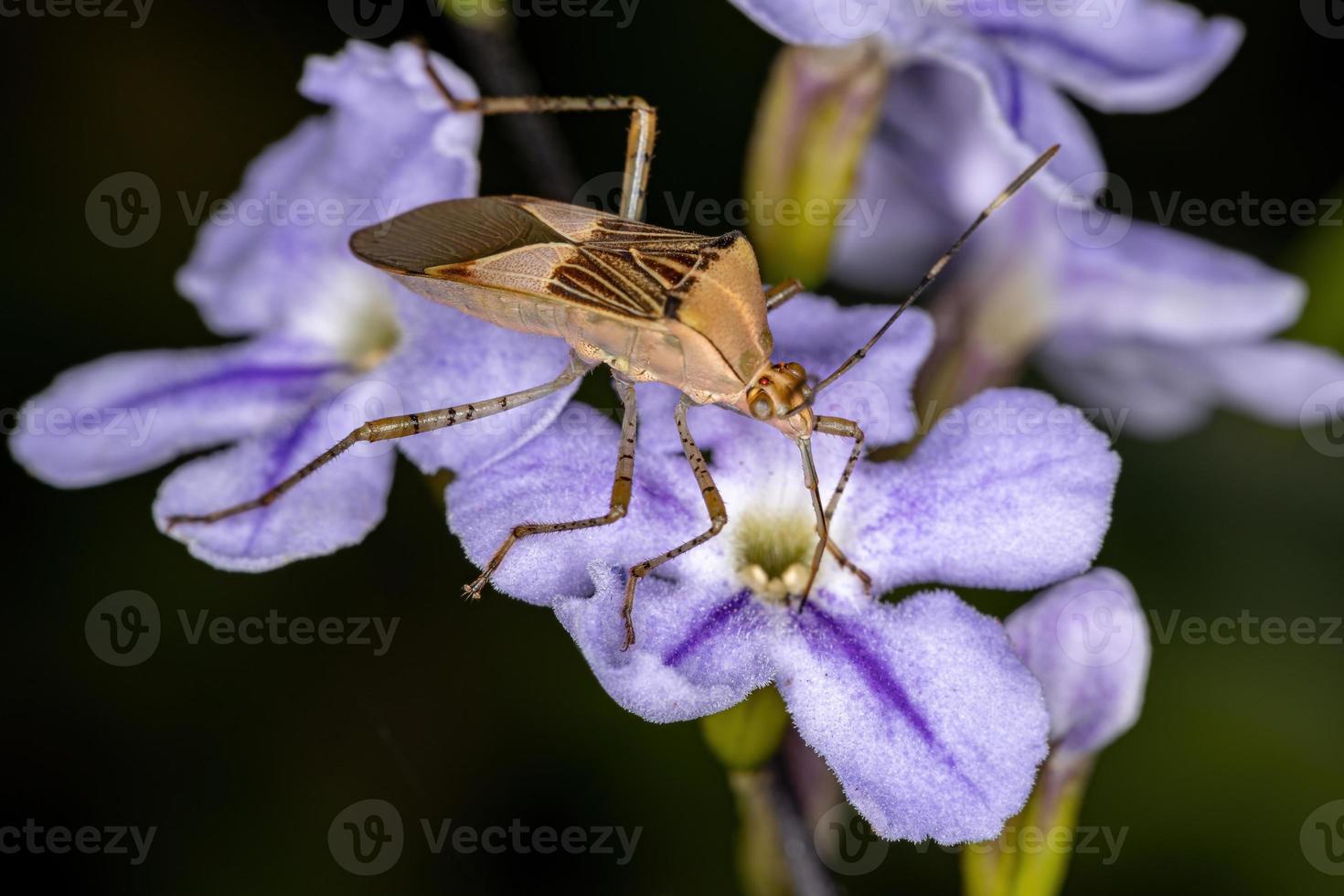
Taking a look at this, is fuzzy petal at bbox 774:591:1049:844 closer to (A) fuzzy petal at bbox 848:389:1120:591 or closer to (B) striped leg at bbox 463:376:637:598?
(A) fuzzy petal at bbox 848:389:1120:591

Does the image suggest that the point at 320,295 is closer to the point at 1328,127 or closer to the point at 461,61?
the point at 461,61

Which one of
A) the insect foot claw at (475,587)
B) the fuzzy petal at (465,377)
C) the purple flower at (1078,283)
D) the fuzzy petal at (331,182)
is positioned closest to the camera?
the insect foot claw at (475,587)

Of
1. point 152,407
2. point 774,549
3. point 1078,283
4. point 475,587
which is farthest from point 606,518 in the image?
point 1078,283

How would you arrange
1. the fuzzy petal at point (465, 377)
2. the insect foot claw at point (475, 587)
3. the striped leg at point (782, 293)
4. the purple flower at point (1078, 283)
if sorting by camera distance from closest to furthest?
the insect foot claw at point (475, 587) < the fuzzy petal at point (465, 377) < the striped leg at point (782, 293) < the purple flower at point (1078, 283)

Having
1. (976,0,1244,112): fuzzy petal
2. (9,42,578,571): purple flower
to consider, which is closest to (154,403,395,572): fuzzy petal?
(9,42,578,571): purple flower

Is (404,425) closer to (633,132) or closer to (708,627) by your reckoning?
(708,627)

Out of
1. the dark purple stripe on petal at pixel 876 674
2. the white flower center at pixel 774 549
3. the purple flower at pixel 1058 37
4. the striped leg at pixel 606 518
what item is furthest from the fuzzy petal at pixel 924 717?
the purple flower at pixel 1058 37

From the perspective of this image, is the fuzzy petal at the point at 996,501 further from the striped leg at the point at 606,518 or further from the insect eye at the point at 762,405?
the striped leg at the point at 606,518
